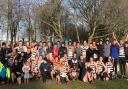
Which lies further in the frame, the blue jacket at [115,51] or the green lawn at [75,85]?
the blue jacket at [115,51]

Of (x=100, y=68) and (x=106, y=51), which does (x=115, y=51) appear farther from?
(x=100, y=68)

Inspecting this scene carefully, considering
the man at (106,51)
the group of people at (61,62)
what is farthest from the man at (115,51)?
the man at (106,51)

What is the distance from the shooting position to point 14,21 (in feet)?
150

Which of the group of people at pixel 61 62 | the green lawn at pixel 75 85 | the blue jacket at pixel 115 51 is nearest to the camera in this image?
the green lawn at pixel 75 85

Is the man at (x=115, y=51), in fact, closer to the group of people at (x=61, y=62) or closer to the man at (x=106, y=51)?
Answer: the group of people at (x=61, y=62)

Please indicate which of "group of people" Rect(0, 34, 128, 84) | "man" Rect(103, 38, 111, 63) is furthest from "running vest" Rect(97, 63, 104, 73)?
"man" Rect(103, 38, 111, 63)

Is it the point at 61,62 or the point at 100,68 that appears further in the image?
the point at 100,68

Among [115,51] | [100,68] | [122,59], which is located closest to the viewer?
[100,68]

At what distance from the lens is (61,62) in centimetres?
1939

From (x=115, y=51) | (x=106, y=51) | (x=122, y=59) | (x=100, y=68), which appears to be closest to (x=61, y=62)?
(x=100, y=68)

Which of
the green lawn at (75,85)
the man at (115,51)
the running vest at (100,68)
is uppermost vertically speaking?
the man at (115,51)

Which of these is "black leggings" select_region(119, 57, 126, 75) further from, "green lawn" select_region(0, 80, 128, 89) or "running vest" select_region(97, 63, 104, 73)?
"green lawn" select_region(0, 80, 128, 89)

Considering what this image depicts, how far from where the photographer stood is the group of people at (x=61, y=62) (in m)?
18.6

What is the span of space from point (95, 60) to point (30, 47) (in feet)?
11.9
